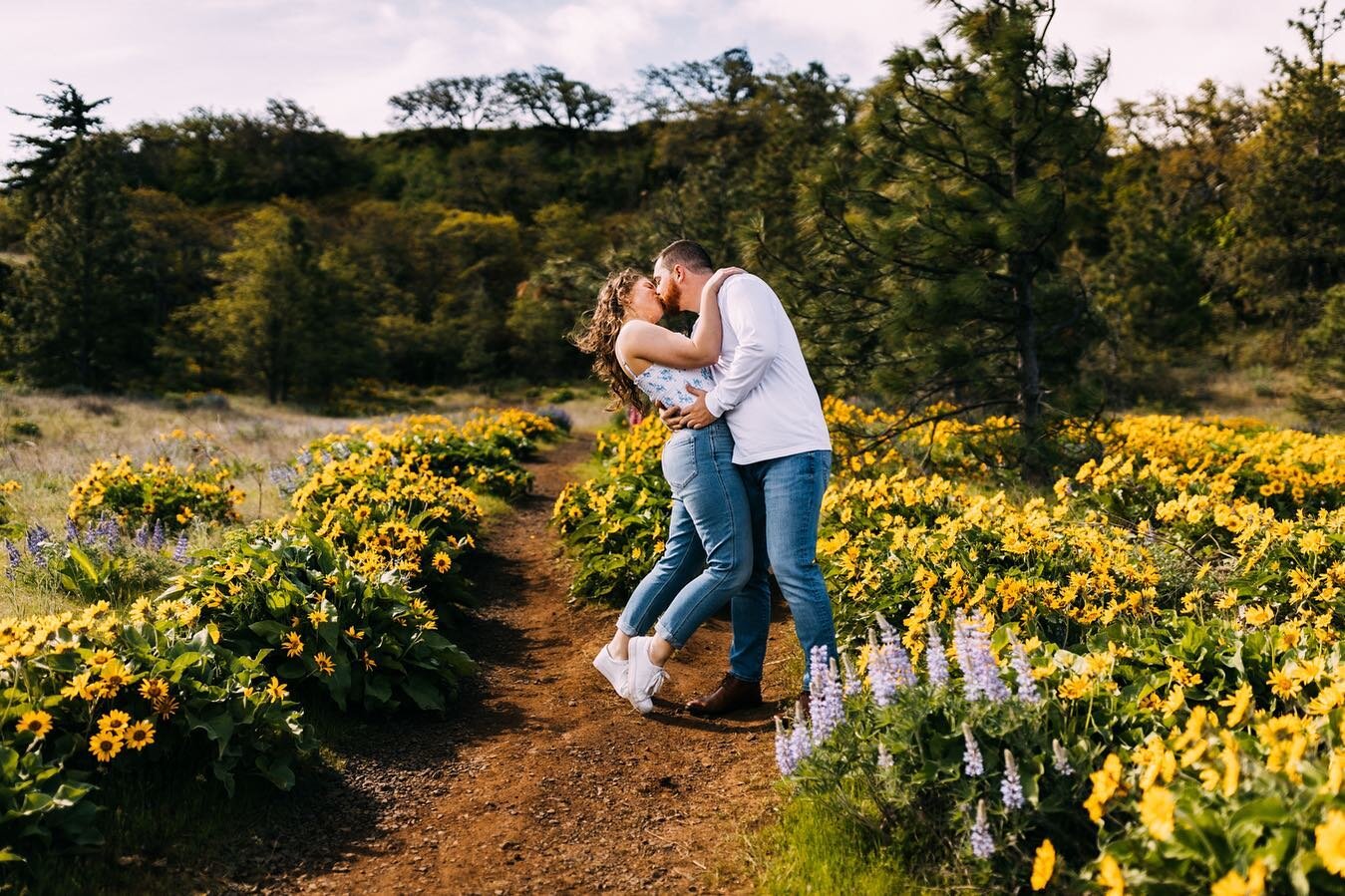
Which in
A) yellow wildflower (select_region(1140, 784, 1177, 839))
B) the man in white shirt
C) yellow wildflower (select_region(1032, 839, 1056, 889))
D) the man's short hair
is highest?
the man's short hair

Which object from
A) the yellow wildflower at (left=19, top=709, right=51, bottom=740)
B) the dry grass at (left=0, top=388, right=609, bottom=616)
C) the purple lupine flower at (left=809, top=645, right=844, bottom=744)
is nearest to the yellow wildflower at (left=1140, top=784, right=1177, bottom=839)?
the purple lupine flower at (left=809, top=645, right=844, bottom=744)

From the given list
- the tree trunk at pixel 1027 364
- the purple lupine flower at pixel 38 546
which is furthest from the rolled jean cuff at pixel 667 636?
the tree trunk at pixel 1027 364

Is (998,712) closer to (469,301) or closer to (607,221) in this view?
(469,301)

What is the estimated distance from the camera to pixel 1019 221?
24.7 ft

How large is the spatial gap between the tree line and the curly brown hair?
14.6ft

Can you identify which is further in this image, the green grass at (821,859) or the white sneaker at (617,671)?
the white sneaker at (617,671)

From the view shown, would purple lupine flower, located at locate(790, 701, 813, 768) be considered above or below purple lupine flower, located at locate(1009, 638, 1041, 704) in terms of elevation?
below

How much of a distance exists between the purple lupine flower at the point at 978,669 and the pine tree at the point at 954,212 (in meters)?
5.65

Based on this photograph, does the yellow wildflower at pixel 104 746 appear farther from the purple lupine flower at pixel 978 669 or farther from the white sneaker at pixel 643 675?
the purple lupine flower at pixel 978 669

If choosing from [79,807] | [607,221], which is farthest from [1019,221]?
[607,221]

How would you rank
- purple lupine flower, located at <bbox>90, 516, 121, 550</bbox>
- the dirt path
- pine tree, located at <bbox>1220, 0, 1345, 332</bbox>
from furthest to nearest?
pine tree, located at <bbox>1220, 0, 1345, 332</bbox>, purple lupine flower, located at <bbox>90, 516, 121, 550</bbox>, the dirt path

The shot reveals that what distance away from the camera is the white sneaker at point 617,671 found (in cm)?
411

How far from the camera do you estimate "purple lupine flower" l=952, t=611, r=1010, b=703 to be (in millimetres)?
2504

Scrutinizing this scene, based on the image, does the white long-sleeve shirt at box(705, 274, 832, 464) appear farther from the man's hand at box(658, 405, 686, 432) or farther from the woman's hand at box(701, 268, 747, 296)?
the man's hand at box(658, 405, 686, 432)
